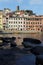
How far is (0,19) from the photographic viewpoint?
118 meters

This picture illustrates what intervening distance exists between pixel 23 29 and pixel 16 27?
10.2 ft

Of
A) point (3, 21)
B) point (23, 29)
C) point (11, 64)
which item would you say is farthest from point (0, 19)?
point (11, 64)

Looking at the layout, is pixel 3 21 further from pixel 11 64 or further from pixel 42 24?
pixel 11 64

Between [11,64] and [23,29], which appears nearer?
[11,64]

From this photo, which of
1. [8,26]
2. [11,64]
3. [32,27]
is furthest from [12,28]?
[11,64]

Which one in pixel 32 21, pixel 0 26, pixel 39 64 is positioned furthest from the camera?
pixel 32 21

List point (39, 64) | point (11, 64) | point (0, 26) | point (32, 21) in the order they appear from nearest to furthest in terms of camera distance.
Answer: point (39, 64) < point (11, 64) < point (0, 26) < point (32, 21)

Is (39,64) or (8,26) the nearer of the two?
(39,64)

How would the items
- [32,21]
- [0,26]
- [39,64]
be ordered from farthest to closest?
[32,21]
[0,26]
[39,64]

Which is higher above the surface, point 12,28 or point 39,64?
point 39,64

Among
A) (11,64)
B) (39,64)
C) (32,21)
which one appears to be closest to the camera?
(39,64)

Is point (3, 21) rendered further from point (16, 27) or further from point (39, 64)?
point (39, 64)

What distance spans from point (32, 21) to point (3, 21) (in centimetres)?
1396

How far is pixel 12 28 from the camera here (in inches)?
4594
